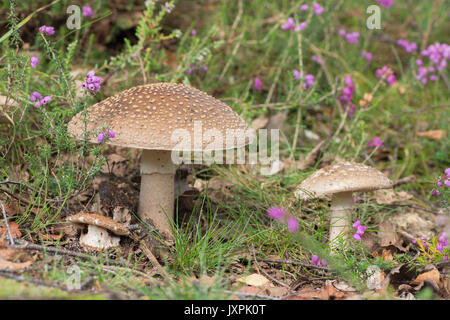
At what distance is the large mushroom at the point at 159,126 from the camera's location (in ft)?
8.36

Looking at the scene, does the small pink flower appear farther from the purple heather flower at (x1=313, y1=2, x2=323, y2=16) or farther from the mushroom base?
the purple heather flower at (x1=313, y1=2, x2=323, y2=16)

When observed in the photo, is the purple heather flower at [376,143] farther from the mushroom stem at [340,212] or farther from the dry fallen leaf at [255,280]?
the dry fallen leaf at [255,280]

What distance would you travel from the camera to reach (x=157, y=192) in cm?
320

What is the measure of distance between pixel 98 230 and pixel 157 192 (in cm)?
57

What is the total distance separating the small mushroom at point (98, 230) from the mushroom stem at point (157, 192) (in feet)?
1.22

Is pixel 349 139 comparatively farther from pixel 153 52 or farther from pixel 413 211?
pixel 153 52

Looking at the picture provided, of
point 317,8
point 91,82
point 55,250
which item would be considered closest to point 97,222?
point 55,250

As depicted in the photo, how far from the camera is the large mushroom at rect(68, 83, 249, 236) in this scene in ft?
8.36

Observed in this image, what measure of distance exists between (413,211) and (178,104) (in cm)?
240

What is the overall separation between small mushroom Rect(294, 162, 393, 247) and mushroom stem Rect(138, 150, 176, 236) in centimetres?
93

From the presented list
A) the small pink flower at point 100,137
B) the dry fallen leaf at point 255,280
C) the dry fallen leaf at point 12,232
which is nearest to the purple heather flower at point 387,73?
the dry fallen leaf at point 255,280

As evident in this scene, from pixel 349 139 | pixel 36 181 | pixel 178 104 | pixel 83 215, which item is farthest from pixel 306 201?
pixel 36 181

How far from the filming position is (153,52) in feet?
15.1

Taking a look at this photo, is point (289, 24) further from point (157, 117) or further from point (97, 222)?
point (97, 222)
